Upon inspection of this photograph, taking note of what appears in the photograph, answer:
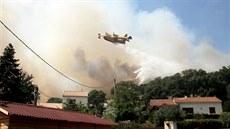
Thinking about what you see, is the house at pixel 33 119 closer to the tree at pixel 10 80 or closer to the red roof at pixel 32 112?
the red roof at pixel 32 112

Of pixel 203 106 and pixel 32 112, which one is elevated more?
pixel 203 106

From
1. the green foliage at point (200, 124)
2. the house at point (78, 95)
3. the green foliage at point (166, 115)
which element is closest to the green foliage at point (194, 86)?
the house at point (78, 95)

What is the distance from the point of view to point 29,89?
59.9 metres

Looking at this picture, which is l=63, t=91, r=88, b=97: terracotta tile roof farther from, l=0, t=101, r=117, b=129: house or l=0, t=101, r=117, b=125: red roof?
l=0, t=101, r=117, b=125: red roof

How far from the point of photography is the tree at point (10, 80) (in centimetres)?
5150

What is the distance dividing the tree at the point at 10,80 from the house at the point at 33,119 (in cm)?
2505

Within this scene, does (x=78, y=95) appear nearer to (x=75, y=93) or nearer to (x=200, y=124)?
(x=75, y=93)

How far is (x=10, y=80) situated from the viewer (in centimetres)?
5194

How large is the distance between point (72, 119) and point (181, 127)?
2504 centimetres

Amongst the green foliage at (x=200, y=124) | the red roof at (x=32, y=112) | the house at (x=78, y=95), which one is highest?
the house at (x=78, y=95)

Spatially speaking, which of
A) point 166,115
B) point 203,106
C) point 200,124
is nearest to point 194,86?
point 203,106

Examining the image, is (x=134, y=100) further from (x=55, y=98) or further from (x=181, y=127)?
(x=55, y=98)

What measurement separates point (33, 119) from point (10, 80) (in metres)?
29.9

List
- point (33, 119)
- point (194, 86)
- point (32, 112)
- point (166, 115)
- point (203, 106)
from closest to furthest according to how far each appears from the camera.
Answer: point (33, 119)
point (32, 112)
point (166, 115)
point (203, 106)
point (194, 86)
